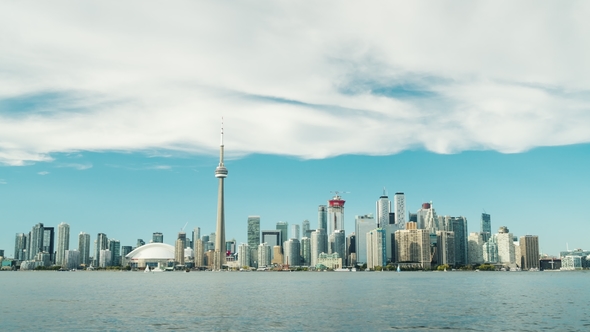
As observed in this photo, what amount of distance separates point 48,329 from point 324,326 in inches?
1424

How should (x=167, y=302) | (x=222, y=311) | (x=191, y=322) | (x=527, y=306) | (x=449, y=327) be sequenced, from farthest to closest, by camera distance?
1. (x=167, y=302)
2. (x=527, y=306)
3. (x=222, y=311)
4. (x=191, y=322)
5. (x=449, y=327)

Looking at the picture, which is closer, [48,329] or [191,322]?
[48,329]

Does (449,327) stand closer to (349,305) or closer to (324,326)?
(324,326)

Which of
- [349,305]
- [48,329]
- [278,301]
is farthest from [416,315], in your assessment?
[48,329]

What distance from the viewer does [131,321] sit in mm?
84125

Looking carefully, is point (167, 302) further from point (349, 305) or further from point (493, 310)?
point (493, 310)

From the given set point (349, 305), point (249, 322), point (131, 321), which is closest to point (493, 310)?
point (349, 305)

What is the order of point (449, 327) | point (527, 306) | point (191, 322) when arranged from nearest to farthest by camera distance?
point (449, 327) → point (191, 322) → point (527, 306)

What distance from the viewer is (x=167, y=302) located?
119750 mm

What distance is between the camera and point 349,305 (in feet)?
360

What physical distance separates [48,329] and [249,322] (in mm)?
26514

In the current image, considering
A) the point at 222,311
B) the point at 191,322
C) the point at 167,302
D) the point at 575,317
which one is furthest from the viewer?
the point at 167,302

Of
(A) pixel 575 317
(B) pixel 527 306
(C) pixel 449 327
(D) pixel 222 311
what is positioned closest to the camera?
(C) pixel 449 327

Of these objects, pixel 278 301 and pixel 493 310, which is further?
pixel 278 301
